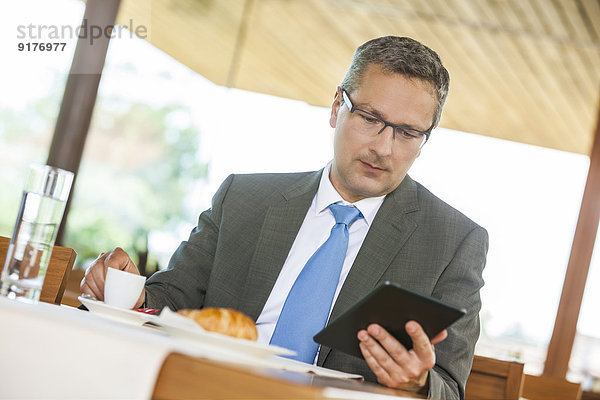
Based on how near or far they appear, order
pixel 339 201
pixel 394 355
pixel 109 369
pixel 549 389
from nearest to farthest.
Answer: pixel 109 369
pixel 394 355
pixel 339 201
pixel 549 389

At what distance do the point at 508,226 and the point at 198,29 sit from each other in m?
3.58

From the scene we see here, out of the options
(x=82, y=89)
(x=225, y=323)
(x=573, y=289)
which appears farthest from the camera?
(x=573, y=289)

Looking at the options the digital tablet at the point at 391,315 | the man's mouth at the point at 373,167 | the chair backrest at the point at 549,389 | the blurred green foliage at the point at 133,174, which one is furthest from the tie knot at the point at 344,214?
the blurred green foliage at the point at 133,174

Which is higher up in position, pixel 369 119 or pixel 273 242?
pixel 369 119

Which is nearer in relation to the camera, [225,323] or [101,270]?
[225,323]

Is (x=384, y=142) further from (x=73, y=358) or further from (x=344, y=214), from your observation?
(x=73, y=358)

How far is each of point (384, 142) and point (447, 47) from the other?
429cm

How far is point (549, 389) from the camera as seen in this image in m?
2.35

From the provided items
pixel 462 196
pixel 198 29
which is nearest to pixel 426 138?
pixel 198 29

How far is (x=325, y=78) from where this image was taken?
7.12 meters

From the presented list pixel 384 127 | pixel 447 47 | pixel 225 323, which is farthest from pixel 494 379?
pixel 447 47

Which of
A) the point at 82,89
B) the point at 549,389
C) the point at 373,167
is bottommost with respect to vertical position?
the point at 549,389

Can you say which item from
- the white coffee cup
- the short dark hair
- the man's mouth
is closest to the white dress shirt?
the man's mouth

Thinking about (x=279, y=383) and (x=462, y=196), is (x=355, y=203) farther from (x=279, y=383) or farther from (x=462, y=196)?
(x=462, y=196)
